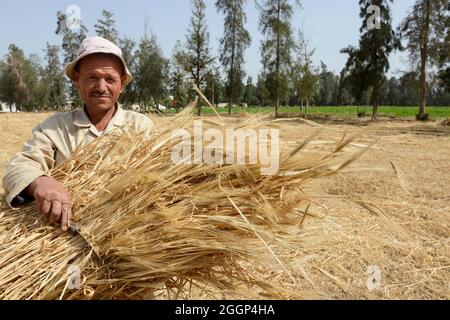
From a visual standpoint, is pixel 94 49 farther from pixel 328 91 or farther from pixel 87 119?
pixel 328 91

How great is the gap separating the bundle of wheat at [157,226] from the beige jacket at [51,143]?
0.42 feet

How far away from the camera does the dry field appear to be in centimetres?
157

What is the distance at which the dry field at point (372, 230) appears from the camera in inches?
61.9

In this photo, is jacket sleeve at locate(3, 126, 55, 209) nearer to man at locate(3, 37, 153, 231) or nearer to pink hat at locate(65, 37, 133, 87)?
man at locate(3, 37, 153, 231)

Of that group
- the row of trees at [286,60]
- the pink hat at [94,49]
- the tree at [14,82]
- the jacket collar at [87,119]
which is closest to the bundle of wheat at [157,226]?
the jacket collar at [87,119]

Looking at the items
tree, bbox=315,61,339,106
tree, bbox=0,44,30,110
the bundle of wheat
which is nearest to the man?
the bundle of wheat

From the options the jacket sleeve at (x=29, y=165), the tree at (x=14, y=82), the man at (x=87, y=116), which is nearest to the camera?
the jacket sleeve at (x=29, y=165)

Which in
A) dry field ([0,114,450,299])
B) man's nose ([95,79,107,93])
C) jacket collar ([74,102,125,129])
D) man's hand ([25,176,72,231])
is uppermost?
man's nose ([95,79,107,93])

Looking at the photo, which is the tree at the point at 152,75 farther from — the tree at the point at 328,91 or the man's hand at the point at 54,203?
the tree at the point at 328,91

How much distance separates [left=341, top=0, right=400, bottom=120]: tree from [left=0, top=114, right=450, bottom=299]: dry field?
69.1 feet

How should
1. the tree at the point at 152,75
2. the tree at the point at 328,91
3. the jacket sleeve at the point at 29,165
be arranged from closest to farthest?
the jacket sleeve at the point at 29,165
the tree at the point at 152,75
the tree at the point at 328,91

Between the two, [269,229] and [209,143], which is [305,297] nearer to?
[269,229]

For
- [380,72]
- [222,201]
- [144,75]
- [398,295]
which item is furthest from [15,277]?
[144,75]

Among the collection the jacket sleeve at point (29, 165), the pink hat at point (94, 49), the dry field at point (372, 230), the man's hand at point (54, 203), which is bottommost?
the dry field at point (372, 230)
